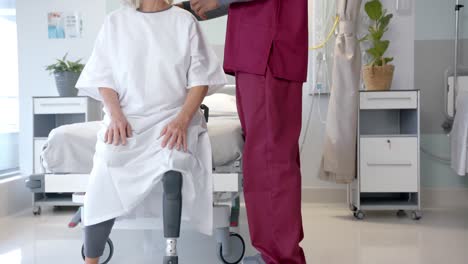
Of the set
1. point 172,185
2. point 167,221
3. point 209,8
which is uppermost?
point 209,8

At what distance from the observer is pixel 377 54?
Answer: 3.63 meters

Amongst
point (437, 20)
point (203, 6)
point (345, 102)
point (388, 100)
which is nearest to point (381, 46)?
point (388, 100)

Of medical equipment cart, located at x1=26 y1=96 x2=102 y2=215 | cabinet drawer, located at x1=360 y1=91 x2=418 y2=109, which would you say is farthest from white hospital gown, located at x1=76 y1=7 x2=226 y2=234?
medical equipment cart, located at x1=26 y1=96 x2=102 y2=215

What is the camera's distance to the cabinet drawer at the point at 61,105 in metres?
3.71

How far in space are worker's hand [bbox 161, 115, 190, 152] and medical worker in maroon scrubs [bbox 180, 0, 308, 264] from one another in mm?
226

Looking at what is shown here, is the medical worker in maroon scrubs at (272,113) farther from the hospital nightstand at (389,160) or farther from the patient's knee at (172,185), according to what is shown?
the hospital nightstand at (389,160)

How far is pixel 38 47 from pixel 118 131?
2.81 meters

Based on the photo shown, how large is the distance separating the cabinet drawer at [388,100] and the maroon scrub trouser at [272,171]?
5.83ft

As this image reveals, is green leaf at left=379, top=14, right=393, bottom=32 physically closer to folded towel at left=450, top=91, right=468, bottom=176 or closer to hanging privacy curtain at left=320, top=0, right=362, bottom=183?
hanging privacy curtain at left=320, top=0, right=362, bottom=183

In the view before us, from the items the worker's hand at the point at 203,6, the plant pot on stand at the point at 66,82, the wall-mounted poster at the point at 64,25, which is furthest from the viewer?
the wall-mounted poster at the point at 64,25

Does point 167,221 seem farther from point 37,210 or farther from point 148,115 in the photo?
point 37,210

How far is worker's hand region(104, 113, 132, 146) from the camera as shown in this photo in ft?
5.86

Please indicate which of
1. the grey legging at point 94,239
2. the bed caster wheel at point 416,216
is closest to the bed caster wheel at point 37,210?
the grey legging at point 94,239

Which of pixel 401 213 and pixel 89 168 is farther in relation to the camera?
pixel 401 213
